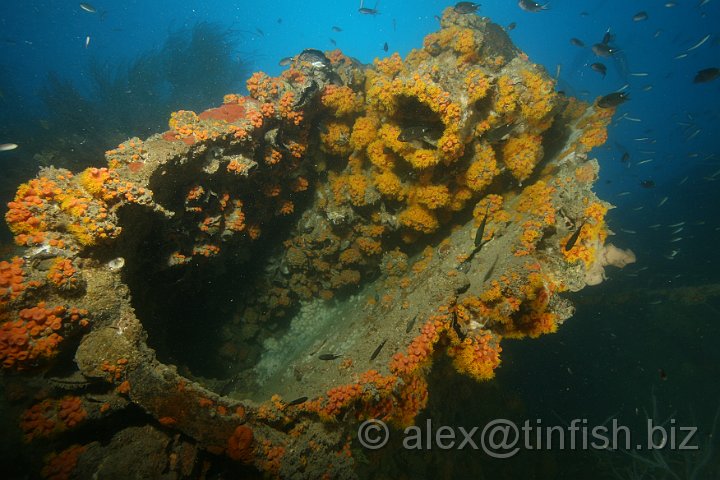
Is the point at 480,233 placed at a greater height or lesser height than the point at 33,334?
greater

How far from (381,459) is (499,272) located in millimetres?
2984

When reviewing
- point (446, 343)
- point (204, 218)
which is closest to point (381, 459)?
point (446, 343)

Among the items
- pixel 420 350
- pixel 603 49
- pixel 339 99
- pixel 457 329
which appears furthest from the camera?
pixel 603 49

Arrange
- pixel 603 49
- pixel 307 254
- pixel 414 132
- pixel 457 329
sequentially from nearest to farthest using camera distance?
pixel 457 329, pixel 414 132, pixel 307 254, pixel 603 49

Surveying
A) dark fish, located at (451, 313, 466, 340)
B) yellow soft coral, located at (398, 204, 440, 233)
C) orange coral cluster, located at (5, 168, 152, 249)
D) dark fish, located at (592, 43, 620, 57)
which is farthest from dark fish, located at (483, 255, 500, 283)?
dark fish, located at (592, 43, 620, 57)

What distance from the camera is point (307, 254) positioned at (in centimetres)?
739

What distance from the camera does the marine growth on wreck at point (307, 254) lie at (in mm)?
3256

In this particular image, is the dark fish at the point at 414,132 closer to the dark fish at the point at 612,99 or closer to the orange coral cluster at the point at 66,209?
the dark fish at the point at 612,99

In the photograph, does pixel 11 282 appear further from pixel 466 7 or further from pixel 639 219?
pixel 639 219

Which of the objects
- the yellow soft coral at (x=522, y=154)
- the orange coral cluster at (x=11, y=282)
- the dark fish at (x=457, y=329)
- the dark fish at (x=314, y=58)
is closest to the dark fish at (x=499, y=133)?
the yellow soft coral at (x=522, y=154)

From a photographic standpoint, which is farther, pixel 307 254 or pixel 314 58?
pixel 307 254

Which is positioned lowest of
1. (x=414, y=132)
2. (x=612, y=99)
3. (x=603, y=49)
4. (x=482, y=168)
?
(x=482, y=168)

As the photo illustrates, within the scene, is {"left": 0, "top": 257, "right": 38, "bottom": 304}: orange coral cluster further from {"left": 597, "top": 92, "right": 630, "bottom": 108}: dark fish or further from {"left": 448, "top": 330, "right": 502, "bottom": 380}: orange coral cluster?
{"left": 597, "top": 92, "right": 630, "bottom": 108}: dark fish

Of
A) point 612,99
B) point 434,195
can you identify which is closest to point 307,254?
point 434,195
